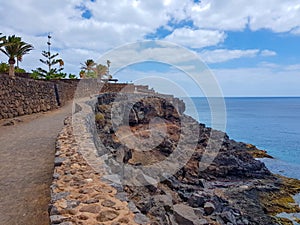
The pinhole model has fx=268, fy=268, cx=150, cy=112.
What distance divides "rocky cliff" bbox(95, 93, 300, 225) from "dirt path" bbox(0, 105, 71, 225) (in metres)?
1.31

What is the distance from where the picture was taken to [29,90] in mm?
14719

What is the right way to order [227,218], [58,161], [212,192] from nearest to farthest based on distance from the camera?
[58,161] < [227,218] < [212,192]

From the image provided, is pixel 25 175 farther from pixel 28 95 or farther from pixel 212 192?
pixel 212 192

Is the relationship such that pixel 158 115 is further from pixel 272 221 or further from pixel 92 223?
pixel 92 223

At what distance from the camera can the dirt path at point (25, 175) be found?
3959 mm

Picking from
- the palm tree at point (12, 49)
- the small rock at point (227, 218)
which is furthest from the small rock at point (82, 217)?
the palm tree at point (12, 49)

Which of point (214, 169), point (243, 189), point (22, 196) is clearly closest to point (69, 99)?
point (214, 169)

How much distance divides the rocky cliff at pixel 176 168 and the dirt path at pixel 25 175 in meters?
1.31

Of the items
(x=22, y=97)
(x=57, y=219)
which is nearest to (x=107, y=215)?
(x=57, y=219)

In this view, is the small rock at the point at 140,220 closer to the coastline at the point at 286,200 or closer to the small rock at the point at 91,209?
the small rock at the point at 91,209

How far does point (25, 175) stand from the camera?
5469 millimetres

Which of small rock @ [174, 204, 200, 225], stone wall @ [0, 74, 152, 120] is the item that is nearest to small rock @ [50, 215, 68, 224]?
small rock @ [174, 204, 200, 225]

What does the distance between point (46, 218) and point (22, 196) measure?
957 mm

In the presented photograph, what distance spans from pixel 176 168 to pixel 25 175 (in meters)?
12.6
